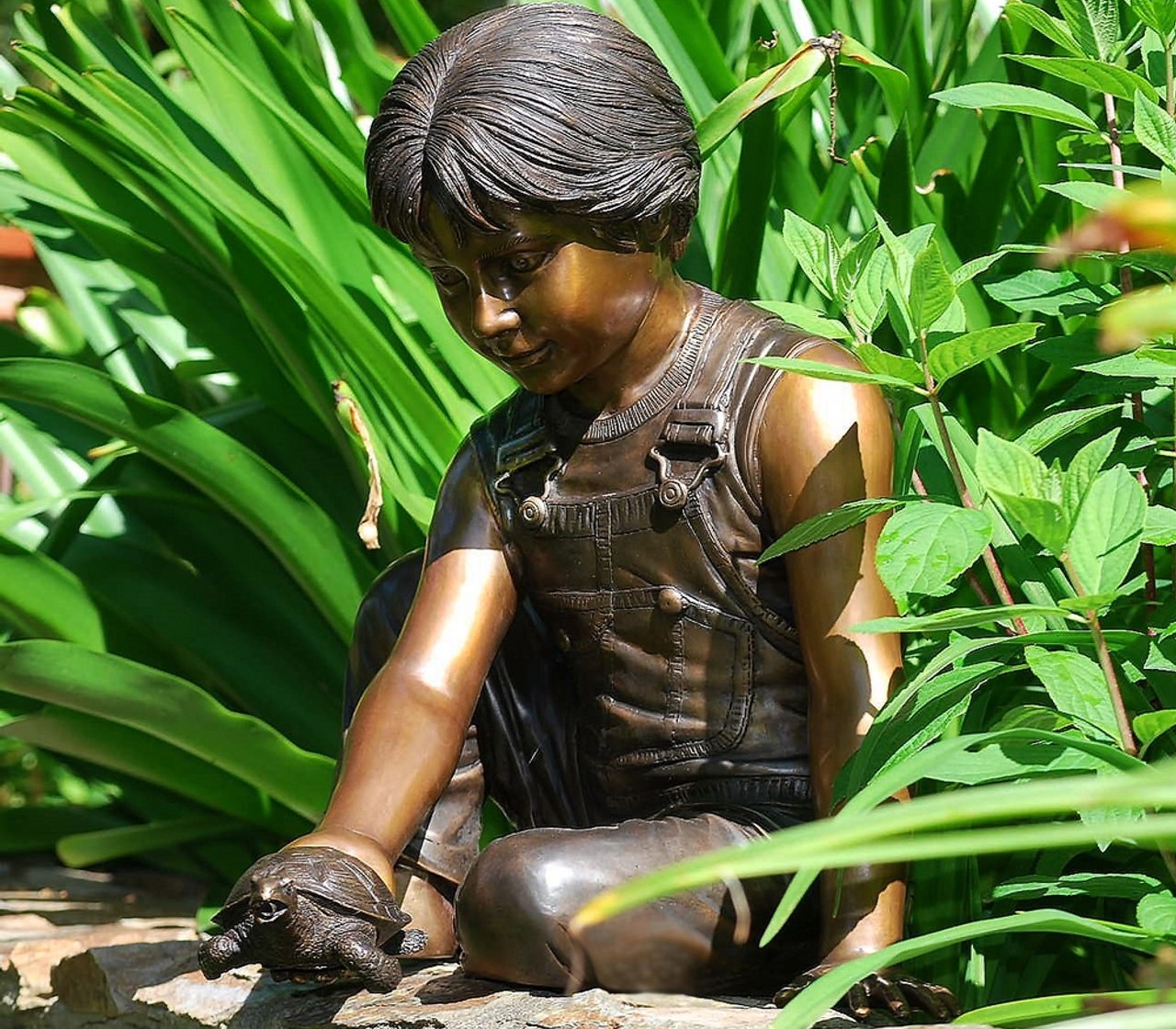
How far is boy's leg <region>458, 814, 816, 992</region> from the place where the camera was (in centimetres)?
114

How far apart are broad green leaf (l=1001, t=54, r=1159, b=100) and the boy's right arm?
0.55m

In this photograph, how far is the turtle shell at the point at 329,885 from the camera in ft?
3.75

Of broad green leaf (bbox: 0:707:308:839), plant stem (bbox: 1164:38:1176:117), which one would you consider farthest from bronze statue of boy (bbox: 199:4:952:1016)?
broad green leaf (bbox: 0:707:308:839)

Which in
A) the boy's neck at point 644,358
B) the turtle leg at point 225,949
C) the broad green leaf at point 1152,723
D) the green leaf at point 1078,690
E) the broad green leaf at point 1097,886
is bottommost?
the broad green leaf at point 1097,886

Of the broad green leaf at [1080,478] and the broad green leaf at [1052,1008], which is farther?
the broad green leaf at [1080,478]

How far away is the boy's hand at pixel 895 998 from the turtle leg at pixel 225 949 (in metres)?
0.37

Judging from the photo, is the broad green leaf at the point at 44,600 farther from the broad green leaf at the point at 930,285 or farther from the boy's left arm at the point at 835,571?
the broad green leaf at the point at 930,285

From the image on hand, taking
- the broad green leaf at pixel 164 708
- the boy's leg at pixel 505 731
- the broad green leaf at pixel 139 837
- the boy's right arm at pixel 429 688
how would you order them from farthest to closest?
1. the broad green leaf at pixel 139 837
2. the broad green leaf at pixel 164 708
3. the boy's leg at pixel 505 731
4. the boy's right arm at pixel 429 688

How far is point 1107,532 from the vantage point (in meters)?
0.95

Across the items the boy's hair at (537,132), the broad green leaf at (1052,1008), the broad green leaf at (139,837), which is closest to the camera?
the broad green leaf at (1052,1008)

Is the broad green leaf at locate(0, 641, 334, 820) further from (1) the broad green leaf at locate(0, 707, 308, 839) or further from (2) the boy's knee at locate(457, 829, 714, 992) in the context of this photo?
(2) the boy's knee at locate(457, 829, 714, 992)

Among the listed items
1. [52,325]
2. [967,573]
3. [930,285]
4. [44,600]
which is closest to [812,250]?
[930,285]

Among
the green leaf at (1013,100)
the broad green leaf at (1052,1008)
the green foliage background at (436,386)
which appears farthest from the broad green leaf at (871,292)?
the broad green leaf at (1052,1008)

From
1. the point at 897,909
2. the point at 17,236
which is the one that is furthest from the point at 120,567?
the point at 897,909
